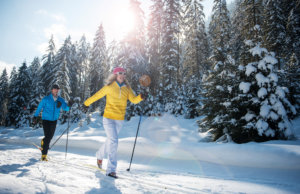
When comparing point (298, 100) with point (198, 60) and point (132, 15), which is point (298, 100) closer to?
point (198, 60)

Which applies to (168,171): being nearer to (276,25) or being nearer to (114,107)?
(114,107)

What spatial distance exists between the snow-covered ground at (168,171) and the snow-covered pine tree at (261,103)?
4.71 ft

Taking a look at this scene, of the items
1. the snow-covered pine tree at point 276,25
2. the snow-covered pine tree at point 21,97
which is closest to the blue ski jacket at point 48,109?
the snow-covered pine tree at point 276,25

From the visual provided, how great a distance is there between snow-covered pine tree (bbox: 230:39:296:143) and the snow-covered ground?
56.5 inches

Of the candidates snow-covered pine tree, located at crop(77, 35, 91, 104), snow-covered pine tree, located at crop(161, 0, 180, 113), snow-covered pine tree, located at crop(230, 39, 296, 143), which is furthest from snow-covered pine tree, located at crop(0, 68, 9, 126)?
snow-covered pine tree, located at crop(230, 39, 296, 143)

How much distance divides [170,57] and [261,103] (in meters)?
14.9

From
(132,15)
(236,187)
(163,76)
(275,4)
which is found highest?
(275,4)

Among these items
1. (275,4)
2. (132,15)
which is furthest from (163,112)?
(275,4)

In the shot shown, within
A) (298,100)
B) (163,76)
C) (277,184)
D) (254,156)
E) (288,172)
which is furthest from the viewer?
(163,76)

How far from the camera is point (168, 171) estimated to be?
4.73 meters

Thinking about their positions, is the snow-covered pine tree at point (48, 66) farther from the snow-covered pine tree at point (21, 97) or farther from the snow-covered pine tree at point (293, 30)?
the snow-covered pine tree at point (293, 30)

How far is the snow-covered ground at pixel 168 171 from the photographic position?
9.53 feet

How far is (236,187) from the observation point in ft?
11.0

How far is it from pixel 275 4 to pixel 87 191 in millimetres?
25451
